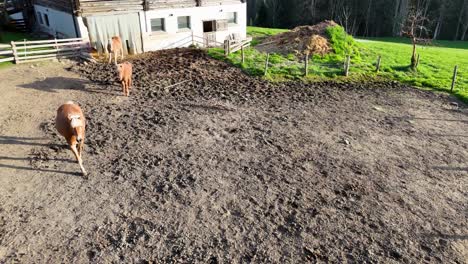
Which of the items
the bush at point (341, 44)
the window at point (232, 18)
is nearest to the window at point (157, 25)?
the window at point (232, 18)

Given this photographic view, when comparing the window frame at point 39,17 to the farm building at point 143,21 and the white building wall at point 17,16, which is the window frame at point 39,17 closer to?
the farm building at point 143,21

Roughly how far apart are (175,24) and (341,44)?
451 inches

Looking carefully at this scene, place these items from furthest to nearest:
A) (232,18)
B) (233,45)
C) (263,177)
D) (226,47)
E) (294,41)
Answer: (232,18) → (294,41) → (233,45) → (226,47) → (263,177)

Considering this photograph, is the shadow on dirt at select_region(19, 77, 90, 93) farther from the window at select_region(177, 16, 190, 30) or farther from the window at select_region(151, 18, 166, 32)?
the window at select_region(177, 16, 190, 30)

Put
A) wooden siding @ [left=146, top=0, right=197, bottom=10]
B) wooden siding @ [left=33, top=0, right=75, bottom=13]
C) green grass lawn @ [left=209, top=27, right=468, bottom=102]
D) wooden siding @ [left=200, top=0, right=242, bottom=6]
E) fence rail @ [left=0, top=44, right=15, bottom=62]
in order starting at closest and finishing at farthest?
fence rail @ [left=0, top=44, right=15, bottom=62], green grass lawn @ [left=209, top=27, right=468, bottom=102], wooden siding @ [left=33, top=0, right=75, bottom=13], wooden siding @ [left=146, top=0, right=197, bottom=10], wooden siding @ [left=200, top=0, right=242, bottom=6]

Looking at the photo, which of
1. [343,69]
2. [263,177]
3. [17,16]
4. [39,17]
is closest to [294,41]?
[343,69]

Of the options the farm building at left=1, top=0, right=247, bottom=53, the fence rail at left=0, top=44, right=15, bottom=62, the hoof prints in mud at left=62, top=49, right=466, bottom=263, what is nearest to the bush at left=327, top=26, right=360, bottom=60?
the farm building at left=1, top=0, right=247, bottom=53

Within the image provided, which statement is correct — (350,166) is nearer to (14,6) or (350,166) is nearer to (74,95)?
(74,95)

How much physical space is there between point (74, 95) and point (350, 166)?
39.0 feet

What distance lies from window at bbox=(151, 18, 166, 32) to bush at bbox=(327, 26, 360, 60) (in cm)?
1145

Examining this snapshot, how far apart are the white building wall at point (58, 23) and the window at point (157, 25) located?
189 inches

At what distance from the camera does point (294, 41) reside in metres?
24.9

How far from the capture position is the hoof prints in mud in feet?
25.7

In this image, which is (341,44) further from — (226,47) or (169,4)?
(169,4)
